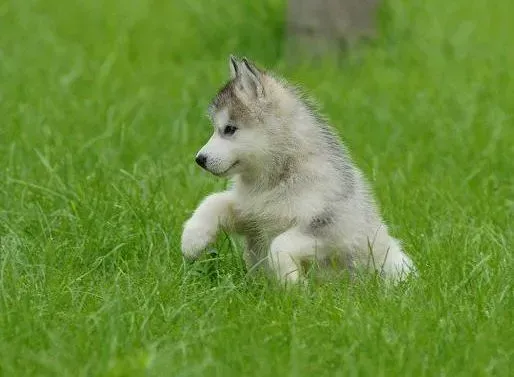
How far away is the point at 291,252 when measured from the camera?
512 centimetres

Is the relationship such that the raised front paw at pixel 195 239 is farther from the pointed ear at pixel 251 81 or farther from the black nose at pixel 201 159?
the pointed ear at pixel 251 81

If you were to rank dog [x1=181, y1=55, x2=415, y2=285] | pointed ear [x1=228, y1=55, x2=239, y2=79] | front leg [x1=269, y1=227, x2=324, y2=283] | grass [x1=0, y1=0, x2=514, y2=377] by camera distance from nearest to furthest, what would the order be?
grass [x1=0, y1=0, x2=514, y2=377], front leg [x1=269, y1=227, x2=324, y2=283], dog [x1=181, y1=55, x2=415, y2=285], pointed ear [x1=228, y1=55, x2=239, y2=79]

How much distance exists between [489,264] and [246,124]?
3.94ft

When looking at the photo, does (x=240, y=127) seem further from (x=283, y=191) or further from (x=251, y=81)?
(x=283, y=191)

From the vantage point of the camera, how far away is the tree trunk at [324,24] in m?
9.75

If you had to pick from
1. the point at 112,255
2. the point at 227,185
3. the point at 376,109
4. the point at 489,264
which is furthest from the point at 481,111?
the point at 112,255

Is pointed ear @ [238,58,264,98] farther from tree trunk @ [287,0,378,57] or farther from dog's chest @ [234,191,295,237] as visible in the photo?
tree trunk @ [287,0,378,57]

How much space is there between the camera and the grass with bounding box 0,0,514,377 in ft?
14.8

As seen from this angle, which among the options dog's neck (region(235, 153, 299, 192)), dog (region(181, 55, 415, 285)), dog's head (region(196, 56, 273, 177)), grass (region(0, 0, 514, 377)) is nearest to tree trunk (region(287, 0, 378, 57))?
grass (region(0, 0, 514, 377))

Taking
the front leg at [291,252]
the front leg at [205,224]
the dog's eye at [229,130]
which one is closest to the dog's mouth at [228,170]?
the dog's eye at [229,130]

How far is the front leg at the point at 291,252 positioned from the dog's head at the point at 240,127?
357mm

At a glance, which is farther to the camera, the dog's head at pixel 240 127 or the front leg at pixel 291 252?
the dog's head at pixel 240 127

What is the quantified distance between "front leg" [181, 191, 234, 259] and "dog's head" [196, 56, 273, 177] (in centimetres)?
21

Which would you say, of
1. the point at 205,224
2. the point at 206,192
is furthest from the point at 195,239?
the point at 206,192
